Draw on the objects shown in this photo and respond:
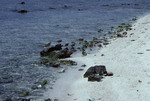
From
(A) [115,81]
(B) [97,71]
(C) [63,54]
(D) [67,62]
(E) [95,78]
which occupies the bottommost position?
(A) [115,81]

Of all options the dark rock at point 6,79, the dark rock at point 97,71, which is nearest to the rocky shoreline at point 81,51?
the dark rock at point 97,71

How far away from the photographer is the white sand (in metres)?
16.9

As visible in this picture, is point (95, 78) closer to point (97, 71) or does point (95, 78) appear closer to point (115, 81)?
point (97, 71)

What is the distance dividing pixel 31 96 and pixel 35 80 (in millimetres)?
→ 3188

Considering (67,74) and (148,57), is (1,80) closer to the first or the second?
(67,74)

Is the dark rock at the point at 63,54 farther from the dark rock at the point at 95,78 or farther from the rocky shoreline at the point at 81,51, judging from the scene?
the dark rock at the point at 95,78

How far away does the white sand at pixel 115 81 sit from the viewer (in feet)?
55.4

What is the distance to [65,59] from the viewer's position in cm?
2658

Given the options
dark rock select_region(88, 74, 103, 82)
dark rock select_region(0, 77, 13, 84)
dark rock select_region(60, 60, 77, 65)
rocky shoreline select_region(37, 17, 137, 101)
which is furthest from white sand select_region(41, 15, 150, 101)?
dark rock select_region(0, 77, 13, 84)

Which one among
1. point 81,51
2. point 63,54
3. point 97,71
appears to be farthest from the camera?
point 81,51

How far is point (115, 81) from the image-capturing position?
19.0 meters

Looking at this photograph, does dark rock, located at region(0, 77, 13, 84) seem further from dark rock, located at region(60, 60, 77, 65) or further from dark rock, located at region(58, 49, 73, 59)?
dark rock, located at region(58, 49, 73, 59)

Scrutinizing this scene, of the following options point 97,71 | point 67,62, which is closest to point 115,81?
point 97,71

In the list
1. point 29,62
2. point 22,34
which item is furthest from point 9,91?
point 22,34
